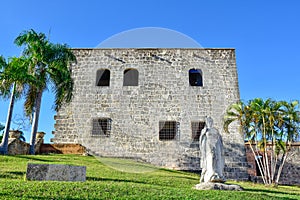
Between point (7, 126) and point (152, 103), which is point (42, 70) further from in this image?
point (152, 103)

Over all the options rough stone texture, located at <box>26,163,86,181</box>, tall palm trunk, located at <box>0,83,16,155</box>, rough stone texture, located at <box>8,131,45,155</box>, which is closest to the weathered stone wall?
rough stone texture, located at <box>8,131,45,155</box>

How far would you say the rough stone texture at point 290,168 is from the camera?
47.7ft

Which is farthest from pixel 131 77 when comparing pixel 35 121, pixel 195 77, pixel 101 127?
pixel 35 121

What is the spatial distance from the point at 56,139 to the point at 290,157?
40.6ft

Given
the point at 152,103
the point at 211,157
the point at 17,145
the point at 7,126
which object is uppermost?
the point at 152,103

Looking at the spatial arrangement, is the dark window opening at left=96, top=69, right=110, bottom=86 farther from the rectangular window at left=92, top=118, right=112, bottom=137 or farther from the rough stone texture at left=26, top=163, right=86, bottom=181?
the rough stone texture at left=26, top=163, right=86, bottom=181

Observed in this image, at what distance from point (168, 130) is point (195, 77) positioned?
3.64 m

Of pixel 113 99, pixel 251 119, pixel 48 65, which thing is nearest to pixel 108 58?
pixel 113 99

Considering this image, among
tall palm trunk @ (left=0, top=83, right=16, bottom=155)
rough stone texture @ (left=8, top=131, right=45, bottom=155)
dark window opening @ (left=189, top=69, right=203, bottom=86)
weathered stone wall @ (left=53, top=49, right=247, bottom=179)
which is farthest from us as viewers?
dark window opening @ (left=189, top=69, right=203, bottom=86)

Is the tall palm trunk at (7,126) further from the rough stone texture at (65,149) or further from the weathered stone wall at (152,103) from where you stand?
the weathered stone wall at (152,103)

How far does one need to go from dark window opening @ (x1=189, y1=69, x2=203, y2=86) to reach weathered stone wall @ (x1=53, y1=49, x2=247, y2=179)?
29 centimetres

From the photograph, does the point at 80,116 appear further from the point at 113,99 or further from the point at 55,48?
the point at 55,48

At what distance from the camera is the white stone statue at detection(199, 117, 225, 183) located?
749cm

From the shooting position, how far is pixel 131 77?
1584 cm
